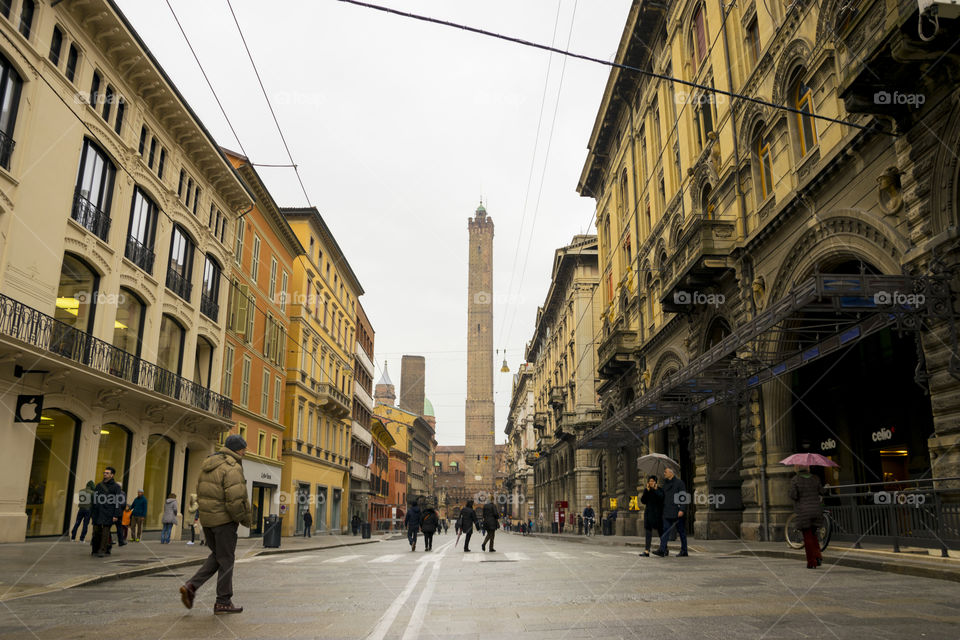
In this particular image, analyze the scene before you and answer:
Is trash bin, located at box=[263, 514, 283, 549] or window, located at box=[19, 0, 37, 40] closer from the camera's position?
window, located at box=[19, 0, 37, 40]

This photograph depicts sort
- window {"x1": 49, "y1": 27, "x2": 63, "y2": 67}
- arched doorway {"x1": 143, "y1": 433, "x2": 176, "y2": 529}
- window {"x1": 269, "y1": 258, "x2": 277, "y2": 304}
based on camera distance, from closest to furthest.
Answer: window {"x1": 49, "y1": 27, "x2": 63, "y2": 67} → arched doorway {"x1": 143, "y1": 433, "x2": 176, "y2": 529} → window {"x1": 269, "y1": 258, "x2": 277, "y2": 304}

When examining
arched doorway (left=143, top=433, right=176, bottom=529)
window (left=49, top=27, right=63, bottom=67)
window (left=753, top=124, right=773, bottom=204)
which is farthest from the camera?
arched doorway (left=143, top=433, right=176, bottom=529)

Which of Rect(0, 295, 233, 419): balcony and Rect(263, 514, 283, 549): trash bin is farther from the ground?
Rect(0, 295, 233, 419): balcony

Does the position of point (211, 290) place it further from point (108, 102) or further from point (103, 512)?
point (103, 512)

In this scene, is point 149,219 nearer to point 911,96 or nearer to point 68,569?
point 68,569

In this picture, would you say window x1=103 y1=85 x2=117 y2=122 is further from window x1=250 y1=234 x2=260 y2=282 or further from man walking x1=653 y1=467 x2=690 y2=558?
man walking x1=653 y1=467 x2=690 y2=558

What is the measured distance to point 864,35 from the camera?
541 inches

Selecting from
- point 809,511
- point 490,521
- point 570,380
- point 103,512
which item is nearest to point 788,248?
point 809,511

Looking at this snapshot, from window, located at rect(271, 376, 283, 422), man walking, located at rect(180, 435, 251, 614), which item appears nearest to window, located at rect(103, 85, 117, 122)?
man walking, located at rect(180, 435, 251, 614)

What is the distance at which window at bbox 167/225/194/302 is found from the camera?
82.4 ft

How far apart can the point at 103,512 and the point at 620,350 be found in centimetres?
2400

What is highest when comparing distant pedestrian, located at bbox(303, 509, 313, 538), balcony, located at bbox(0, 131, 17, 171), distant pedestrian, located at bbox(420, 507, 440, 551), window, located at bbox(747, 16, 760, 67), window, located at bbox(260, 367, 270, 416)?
window, located at bbox(747, 16, 760, 67)

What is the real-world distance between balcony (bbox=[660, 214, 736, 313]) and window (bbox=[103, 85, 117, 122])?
56.1ft

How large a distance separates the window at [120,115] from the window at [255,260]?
1259cm
